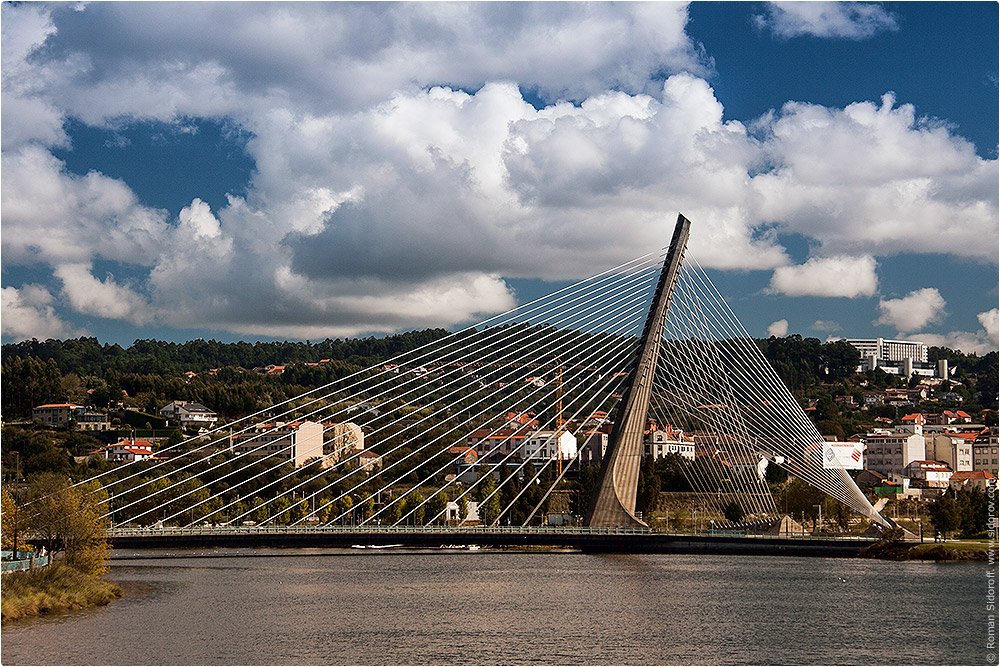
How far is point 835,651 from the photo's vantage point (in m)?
27.9

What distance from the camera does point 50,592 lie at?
32406mm

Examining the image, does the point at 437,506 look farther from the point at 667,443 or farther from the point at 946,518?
the point at 667,443

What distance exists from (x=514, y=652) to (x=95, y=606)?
1293 cm

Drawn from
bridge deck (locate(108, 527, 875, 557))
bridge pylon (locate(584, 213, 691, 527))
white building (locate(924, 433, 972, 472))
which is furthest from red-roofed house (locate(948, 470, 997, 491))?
bridge pylon (locate(584, 213, 691, 527))

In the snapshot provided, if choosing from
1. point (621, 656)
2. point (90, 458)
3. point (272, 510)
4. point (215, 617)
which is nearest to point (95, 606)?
point (215, 617)

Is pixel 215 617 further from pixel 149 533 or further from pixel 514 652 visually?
pixel 149 533

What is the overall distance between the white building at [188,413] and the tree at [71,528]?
72.3 metres

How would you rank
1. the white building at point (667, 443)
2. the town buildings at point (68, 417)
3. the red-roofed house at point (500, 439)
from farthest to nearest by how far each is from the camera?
the town buildings at point (68, 417) < the red-roofed house at point (500, 439) < the white building at point (667, 443)

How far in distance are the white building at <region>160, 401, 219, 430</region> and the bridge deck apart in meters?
56.2

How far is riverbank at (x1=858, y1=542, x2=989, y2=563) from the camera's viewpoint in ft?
176

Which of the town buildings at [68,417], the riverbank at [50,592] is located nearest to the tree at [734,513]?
→ the riverbank at [50,592]

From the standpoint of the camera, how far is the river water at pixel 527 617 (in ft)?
88.7

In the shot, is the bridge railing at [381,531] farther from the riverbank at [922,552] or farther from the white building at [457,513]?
the white building at [457,513]

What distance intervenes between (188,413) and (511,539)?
6965 cm
